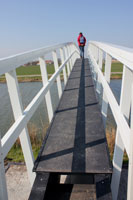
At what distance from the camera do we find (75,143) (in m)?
2.35

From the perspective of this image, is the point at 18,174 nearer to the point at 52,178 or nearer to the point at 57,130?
the point at 57,130

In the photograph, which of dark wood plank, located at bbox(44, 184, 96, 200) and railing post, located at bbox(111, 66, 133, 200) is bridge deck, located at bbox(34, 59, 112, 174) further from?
dark wood plank, located at bbox(44, 184, 96, 200)

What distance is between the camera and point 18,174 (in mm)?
3467

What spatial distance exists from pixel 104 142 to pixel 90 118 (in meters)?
0.75

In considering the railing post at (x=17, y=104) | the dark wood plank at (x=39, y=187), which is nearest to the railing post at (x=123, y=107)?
the dark wood plank at (x=39, y=187)

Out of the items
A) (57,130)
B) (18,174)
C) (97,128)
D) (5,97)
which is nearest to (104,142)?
(97,128)

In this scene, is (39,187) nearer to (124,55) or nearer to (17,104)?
(17,104)

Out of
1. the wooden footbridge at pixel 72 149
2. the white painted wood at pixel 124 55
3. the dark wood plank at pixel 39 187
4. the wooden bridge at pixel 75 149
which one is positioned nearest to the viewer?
the white painted wood at pixel 124 55

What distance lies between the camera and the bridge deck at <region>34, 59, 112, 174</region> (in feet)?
6.33

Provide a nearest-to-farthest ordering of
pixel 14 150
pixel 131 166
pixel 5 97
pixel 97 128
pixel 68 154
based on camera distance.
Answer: pixel 131 166 → pixel 68 154 → pixel 97 128 → pixel 14 150 → pixel 5 97

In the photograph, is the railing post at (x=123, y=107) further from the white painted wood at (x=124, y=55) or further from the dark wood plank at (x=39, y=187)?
the dark wood plank at (x=39, y=187)

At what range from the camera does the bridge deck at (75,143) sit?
1.93 metres

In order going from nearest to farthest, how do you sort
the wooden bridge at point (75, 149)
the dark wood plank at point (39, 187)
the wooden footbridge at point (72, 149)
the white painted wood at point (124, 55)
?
1. the white painted wood at point (124, 55)
2. the wooden footbridge at point (72, 149)
3. the dark wood plank at point (39, 187)
4. the wooden bridge at point (75, 149)

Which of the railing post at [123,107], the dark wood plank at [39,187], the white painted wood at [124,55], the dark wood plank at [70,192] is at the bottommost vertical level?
the dark wood plank at [70,192]
